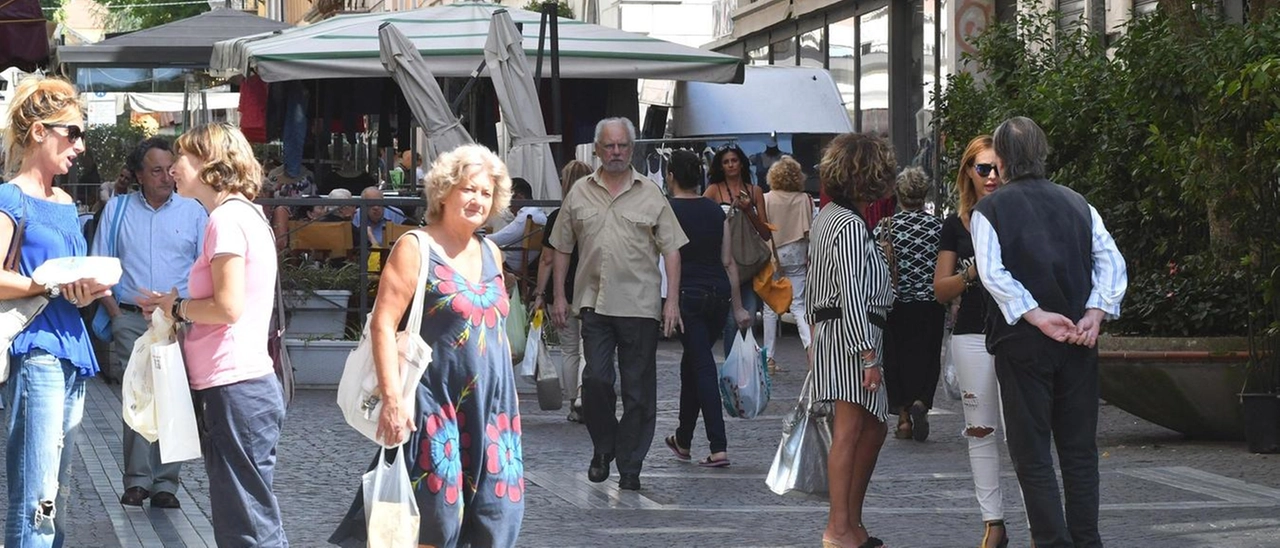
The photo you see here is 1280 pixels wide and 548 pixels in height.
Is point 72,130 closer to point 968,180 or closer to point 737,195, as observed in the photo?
point 968,180

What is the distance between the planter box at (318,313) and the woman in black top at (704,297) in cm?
479

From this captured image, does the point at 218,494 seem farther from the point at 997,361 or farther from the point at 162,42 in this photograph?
the point at 162,42

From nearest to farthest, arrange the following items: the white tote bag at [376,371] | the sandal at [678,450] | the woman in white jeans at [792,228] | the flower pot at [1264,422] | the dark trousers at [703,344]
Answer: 1. the white tote bag at [376,371]
2. the dark trousers at [703,344]
3. the flower pot at [1264,422]
4. the sandal at [678,450]
5. the woman in white jeans at [792,228]

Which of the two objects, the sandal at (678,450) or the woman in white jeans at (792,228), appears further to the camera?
the woman in white jeans at (792,228)

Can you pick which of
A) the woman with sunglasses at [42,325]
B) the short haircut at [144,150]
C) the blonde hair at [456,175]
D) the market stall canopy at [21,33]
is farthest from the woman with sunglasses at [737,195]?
the woman with sunglasses at [42,325]

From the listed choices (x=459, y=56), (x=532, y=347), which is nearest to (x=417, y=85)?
(x=459, y=56)

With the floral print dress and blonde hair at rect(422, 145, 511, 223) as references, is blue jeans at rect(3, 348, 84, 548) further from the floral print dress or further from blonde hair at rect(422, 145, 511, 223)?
blonde hair at rect(422, 145, 511, 223)

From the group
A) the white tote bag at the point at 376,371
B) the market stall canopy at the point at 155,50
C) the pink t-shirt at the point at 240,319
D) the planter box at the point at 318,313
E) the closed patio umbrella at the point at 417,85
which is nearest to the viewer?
the white tote bag at the point at 376,371

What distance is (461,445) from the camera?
570 centimetres

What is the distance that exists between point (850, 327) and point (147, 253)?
138 inches

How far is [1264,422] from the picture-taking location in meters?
10.1

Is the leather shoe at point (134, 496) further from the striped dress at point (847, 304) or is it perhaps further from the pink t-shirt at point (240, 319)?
the striped dress at point (847, 304)

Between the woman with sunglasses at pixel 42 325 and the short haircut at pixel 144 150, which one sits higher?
the short haircut at pixel 144 150

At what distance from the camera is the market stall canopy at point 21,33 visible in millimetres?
13805
